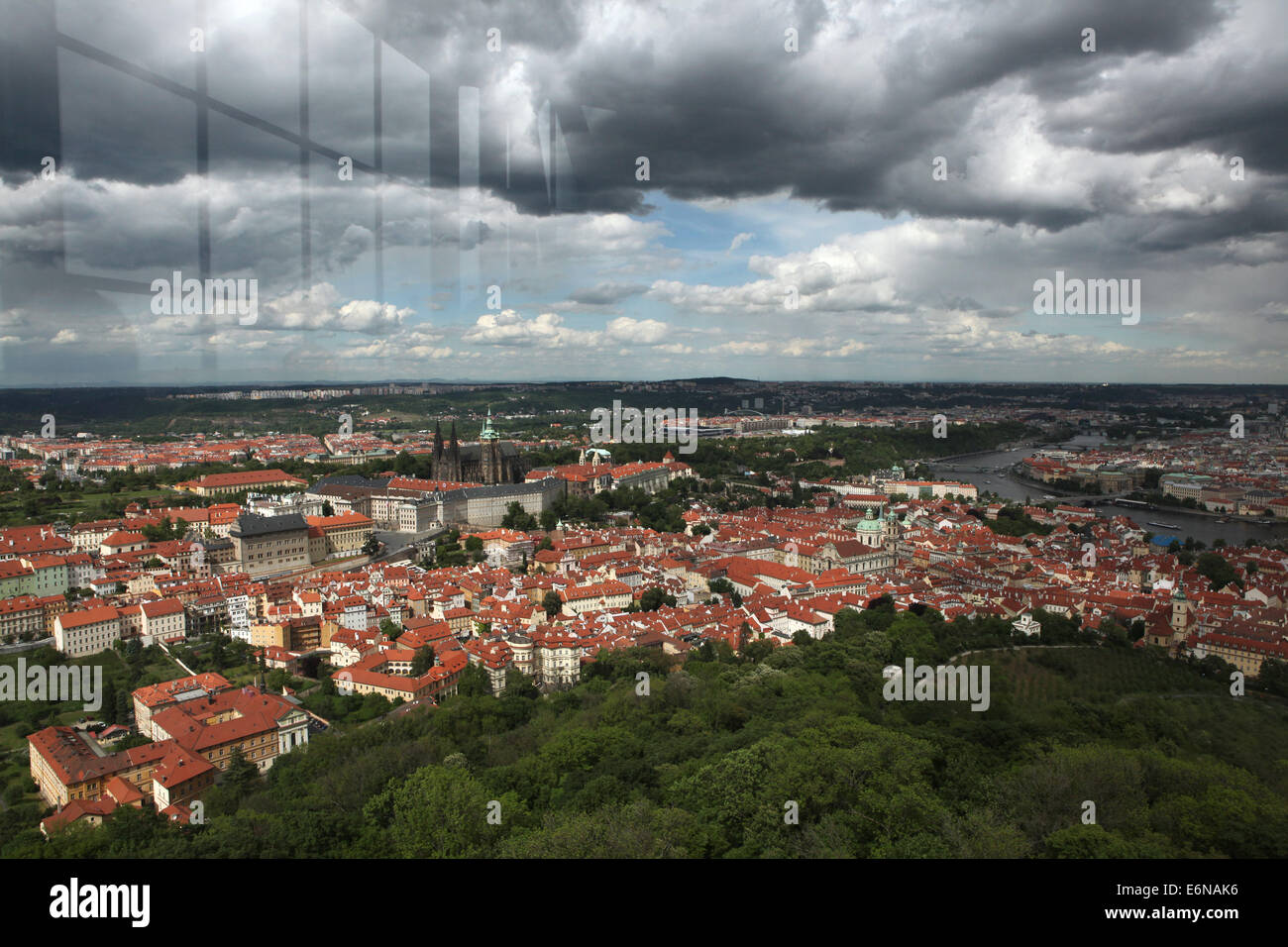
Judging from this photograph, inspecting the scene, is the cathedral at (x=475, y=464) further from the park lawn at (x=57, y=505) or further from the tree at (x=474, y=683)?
the tree at (x=474, y=683)

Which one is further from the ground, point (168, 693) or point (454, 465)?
point (454, 465)

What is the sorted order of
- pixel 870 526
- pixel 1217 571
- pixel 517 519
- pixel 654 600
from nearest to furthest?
1. pixel 654 600
2. pixel 1217 571
3. pixel 870 526
4. pixel 517 519

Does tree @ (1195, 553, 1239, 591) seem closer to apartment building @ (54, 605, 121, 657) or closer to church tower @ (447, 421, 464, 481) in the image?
apartment building @ (54, 605, 121, 657)

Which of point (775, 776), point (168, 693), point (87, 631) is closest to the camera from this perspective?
point (775, 776)

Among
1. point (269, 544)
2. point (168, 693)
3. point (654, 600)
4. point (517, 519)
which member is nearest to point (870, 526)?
point (654, 600)

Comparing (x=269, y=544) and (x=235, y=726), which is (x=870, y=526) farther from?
(x=235, y=726)
